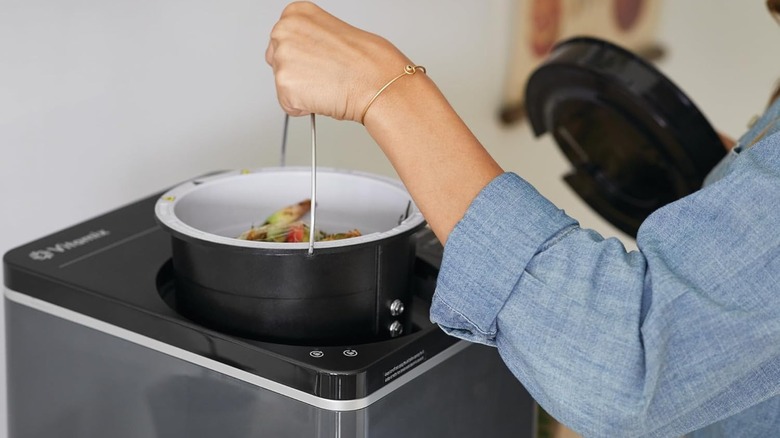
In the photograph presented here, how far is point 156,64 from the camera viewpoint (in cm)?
129

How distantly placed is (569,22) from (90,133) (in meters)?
1.16

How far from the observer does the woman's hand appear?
0.75 metres

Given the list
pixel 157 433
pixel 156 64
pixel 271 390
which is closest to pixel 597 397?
pixel 271 390

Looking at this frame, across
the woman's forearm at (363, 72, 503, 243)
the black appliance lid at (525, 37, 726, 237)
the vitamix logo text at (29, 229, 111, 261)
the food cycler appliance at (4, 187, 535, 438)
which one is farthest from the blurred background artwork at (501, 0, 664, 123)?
the woman's forearm at (363, 72, 503, 243)

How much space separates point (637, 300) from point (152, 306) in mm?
425

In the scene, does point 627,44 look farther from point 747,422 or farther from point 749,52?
point 747,422

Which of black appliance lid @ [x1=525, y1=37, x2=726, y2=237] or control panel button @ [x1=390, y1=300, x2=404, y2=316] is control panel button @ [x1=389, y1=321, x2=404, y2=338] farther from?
black appliance lid @ [x1=525, y1=37, x2=726, y2=237]

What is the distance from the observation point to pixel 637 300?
2.20 ft

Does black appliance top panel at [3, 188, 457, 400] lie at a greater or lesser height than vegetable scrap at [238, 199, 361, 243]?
lesser

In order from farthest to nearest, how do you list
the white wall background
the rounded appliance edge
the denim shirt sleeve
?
the white wall background < the rounded appliance edge < the denim shirt sleeve

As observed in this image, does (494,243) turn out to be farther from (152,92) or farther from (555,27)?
(555,27)

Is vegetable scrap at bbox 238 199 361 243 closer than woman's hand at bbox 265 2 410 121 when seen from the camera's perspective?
No

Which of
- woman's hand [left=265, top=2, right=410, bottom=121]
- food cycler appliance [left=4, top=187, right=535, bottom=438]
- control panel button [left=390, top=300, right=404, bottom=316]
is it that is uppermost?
woman's hand [left=265, top=2, right=410, bottom=121]

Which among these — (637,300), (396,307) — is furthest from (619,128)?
(637,300)
